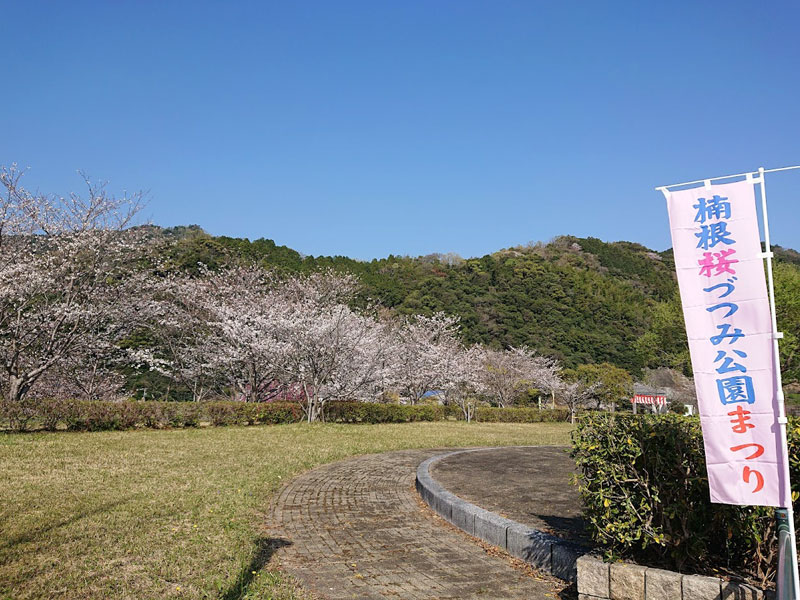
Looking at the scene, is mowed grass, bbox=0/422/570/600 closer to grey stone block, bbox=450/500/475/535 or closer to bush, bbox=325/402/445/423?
grey stone block, bbox=450/500/475/535

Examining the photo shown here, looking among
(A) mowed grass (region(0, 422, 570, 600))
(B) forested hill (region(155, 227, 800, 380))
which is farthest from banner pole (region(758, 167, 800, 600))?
(B) forested hill (region(155, 227, 800, 380))

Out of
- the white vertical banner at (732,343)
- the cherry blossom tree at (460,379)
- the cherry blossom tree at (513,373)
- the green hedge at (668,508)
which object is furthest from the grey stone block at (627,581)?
the cherry blossom tree at (513,373)

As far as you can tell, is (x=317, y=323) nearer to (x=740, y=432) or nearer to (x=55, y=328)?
(x=55, y=328)

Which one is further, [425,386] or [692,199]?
[425,386]

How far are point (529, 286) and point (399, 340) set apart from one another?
23.8 m

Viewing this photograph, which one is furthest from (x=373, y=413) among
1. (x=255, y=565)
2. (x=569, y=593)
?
(x=569, y=593)

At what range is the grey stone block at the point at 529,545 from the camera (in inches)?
179

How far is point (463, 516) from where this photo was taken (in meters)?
5.89

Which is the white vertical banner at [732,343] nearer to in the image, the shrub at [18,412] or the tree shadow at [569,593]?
the tree shadow at [569,593]

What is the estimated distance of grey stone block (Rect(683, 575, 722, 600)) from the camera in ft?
10.2

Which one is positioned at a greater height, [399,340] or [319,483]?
[399,340]

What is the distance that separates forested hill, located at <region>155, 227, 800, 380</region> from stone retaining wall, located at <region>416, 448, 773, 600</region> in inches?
1091

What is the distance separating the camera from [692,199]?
10.9ft

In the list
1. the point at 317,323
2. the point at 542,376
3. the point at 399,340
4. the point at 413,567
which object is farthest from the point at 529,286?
the point at 413,567
